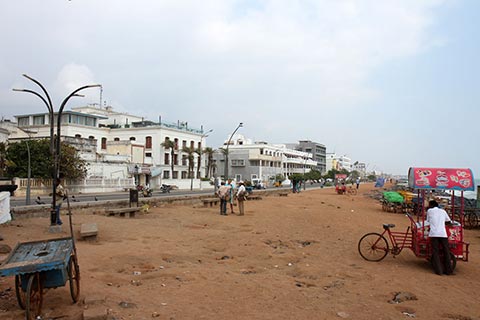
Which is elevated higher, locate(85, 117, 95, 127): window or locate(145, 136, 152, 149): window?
locate(85, 117, 95, 127): window

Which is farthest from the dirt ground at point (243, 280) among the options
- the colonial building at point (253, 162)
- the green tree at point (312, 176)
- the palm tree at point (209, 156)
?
the green tree at point (312, 176)

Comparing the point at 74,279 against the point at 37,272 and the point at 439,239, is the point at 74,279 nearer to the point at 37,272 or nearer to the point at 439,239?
the point at 37,272

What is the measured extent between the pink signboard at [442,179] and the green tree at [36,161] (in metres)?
30.9

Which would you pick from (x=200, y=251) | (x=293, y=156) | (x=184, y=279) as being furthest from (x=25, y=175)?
(x=293, y=156)

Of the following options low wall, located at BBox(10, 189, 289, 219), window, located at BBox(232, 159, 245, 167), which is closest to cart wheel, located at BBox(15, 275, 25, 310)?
low wall, located at BBox(10, 189, 289, 219)

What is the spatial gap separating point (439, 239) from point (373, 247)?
1.64 metres

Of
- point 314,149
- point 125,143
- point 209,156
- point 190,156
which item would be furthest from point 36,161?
point 314,149

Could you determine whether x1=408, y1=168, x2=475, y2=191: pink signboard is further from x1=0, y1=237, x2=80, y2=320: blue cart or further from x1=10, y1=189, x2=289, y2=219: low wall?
x1=10, y1=189, x2=289, y2=219: low wall

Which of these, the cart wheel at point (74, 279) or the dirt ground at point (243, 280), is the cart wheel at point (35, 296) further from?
the cart wheel at point (74, 279)

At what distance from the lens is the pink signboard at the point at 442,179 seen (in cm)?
1012

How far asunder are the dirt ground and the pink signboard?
6.51ft

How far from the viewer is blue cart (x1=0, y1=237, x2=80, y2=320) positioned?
4.77 m

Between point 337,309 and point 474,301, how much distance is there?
2.58m

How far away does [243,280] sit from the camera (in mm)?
7238
